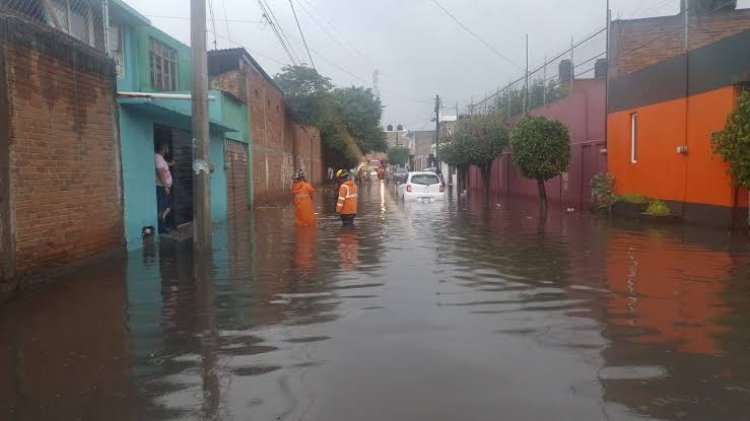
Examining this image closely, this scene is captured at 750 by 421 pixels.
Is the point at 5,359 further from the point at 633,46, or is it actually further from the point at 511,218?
the point at 633,46

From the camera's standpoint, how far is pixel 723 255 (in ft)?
36.0

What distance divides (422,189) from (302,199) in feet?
34.9

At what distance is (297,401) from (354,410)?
1.36ft

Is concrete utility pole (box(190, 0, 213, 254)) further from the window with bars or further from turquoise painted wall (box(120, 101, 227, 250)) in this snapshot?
the window with bars

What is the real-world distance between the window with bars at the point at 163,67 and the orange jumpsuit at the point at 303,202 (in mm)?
4003

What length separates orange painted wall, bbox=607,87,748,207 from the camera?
15.2 meters

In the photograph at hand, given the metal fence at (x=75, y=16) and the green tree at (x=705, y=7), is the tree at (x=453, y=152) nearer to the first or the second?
the green tree at (x=705, y=7)

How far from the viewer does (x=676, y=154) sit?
1728 centimetres

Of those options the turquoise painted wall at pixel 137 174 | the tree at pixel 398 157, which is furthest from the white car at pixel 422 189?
the tree at pixel 398 157

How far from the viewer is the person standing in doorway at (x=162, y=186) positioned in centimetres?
1370

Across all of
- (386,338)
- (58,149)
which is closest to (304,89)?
(58,149)

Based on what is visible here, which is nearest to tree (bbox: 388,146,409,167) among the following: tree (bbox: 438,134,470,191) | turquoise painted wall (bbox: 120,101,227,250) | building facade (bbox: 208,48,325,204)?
building facade (bbox: 208,48,325,204)

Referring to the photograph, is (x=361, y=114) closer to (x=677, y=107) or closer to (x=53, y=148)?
(x=677, y=107)

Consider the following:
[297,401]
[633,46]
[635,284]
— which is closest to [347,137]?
[633,46]
